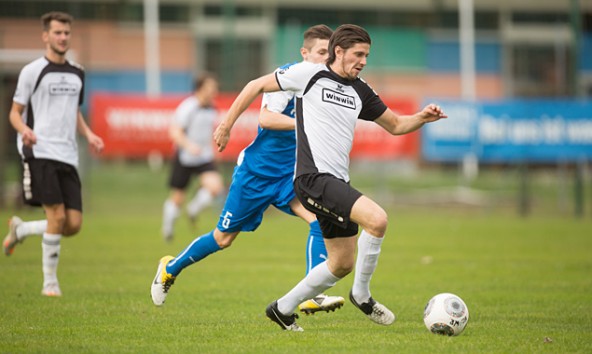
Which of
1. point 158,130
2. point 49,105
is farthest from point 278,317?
point 158,130

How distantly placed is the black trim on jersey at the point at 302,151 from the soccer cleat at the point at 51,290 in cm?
343

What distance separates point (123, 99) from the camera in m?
21.0

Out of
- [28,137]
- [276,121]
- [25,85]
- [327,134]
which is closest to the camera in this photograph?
[327,134]

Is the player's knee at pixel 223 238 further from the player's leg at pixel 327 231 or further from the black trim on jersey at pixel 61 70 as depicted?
the black trim on jersey at pixel 61 70

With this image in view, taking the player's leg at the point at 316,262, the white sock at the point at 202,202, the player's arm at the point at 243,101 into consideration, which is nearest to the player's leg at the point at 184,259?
the player's leg at the point at 316,262

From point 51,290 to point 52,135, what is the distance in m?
1.47

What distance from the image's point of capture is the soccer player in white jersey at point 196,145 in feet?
51.6

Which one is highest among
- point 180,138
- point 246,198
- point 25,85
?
point 25,85

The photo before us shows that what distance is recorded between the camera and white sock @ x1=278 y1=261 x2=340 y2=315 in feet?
23.1

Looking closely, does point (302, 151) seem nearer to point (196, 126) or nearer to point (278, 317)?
point (278, 317)

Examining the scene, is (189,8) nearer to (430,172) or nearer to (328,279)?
(430,172)

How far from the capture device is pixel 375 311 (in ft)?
Result: 24.1

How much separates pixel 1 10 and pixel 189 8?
5336 millimetres

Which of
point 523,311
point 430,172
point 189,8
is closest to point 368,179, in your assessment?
point 430,172
